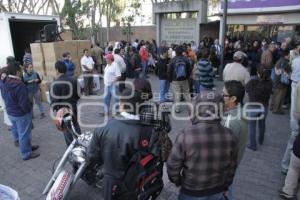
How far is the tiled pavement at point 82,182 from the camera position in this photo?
151 inches

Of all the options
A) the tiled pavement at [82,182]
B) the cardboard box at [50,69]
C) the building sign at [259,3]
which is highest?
the building sign at [259,3]

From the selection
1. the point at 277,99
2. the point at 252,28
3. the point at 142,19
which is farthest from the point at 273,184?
the point at 142,19

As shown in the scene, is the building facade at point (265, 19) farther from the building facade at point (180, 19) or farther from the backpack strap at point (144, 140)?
the backpack strap at point (144, 140)

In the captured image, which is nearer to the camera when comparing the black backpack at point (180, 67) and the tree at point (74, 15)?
the black backpack at point (180, 67)

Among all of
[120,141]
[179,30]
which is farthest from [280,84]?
[179,30]

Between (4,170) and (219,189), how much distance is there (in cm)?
385

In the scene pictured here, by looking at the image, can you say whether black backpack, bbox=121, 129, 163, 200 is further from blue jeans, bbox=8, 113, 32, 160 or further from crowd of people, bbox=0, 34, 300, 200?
blue jeans, bbox=8, 113, 32, 160

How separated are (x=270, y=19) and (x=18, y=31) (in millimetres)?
10536

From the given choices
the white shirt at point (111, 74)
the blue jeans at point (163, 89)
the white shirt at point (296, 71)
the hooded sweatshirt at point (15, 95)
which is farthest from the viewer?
the blue jeans at point (163, 89)

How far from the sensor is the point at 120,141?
7.64 ft

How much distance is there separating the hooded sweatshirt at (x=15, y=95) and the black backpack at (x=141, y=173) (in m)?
2.93

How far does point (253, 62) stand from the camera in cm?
1014

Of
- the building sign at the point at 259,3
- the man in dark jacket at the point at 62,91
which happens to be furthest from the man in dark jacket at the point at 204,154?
the building sign at the point at 259,3

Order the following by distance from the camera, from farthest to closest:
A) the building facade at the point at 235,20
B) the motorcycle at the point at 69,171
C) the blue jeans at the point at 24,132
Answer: the building facade at the point at 235,20, the blue jeans at the point at 24,132, the motorcycle at the point at 69,171
